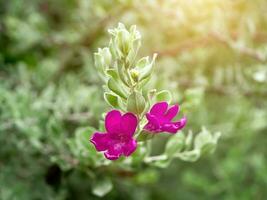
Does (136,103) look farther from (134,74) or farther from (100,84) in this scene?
(100,84)

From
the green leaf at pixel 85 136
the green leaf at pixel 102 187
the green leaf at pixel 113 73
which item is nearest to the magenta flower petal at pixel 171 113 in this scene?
the green leaf at pixel 113 73

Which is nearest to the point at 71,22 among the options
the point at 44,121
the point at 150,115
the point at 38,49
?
the point at 38,49

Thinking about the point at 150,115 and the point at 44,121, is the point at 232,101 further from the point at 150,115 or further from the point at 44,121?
the point at 150,115

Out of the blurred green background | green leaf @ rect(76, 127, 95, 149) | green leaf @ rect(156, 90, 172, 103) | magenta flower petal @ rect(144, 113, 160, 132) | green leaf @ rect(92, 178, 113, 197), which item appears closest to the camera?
magenta flower petal @ rect(144, 113, 160, 132)

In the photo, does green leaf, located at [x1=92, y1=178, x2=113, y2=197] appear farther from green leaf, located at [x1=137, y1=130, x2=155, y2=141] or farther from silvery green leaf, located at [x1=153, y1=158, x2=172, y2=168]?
green leaf, located at [x1=137, y1=130, x2=155, y2=141]

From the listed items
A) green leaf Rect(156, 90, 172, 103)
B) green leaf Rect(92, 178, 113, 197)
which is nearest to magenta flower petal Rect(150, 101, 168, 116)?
green leaf Rect(156, 90, 172, 103)

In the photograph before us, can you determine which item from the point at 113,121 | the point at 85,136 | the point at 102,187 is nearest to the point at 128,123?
the point at 113,121

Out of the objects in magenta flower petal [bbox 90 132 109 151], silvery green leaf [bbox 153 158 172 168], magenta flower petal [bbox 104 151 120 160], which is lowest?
magenta flower petal [bbox 104 151 120 160]

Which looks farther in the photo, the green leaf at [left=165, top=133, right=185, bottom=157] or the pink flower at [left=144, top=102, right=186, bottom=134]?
the green leaf at [left=165, top=133, right=185, bottom=157]

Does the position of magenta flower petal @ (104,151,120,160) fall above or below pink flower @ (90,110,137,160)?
below

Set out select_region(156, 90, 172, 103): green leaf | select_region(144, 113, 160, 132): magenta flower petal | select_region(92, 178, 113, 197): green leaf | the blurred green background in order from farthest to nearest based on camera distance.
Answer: the blurred green background
select_region(92, 178, 113, 197): green leaf
select_region(156, 90, 172, 103): green leaf
select_region(144, 113, 160, 132): magenta flower petal
